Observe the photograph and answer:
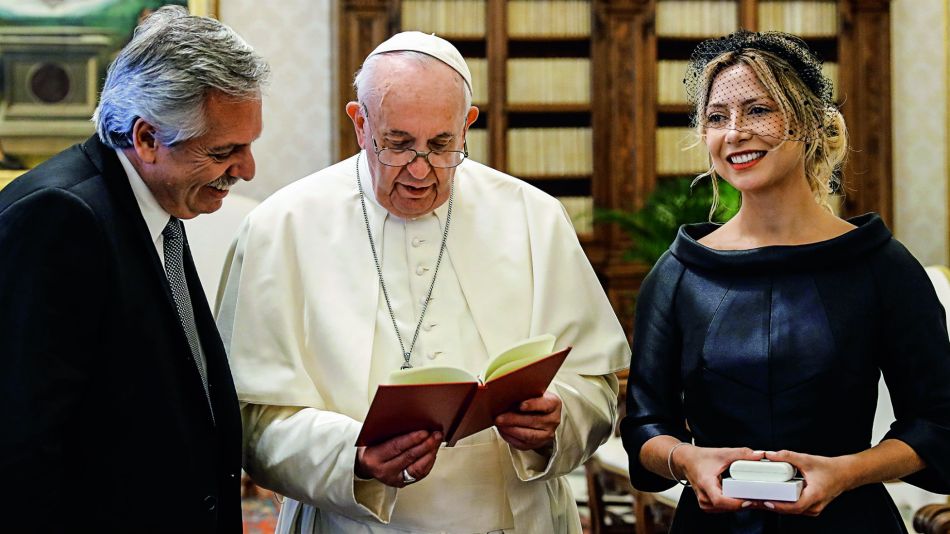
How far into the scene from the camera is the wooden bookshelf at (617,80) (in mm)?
7297

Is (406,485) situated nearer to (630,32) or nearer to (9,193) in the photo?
(9,193)

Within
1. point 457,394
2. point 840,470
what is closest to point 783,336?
point 840,470

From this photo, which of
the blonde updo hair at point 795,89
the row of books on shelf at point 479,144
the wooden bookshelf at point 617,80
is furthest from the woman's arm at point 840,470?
the row of books on shelf at point 479,144

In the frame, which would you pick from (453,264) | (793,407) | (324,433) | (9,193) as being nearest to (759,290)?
(793,407)

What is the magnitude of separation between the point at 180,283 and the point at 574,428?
89cm

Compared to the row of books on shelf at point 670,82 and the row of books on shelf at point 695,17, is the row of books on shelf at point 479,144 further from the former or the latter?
the row of books on shelf at point 695,17

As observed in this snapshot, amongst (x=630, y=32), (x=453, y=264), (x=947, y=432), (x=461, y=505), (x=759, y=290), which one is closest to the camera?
(x=947, y=432)

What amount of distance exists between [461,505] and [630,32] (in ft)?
17.6

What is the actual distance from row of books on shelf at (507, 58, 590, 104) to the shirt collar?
215 inches

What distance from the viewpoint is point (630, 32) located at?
288 inches

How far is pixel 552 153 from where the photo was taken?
748 centimetres

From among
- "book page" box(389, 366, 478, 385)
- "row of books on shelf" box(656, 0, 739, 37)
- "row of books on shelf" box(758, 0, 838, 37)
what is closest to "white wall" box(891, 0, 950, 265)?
"row of books on shelf" box(758, 0, 838, 37)

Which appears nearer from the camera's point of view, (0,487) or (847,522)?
(0,487)

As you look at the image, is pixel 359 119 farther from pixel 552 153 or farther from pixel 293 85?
pixel 293 85
